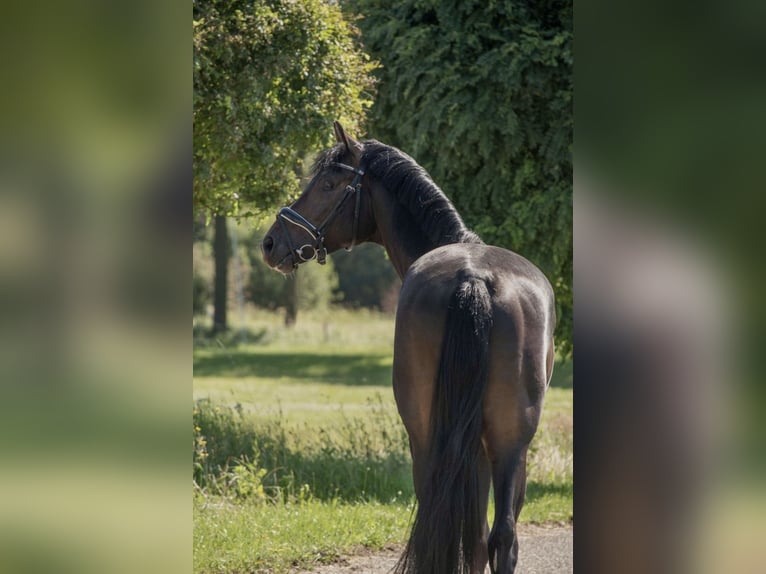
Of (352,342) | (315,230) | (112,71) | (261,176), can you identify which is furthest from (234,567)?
(352,342)

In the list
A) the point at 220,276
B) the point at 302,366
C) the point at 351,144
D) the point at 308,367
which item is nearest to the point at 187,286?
the point at 351,144

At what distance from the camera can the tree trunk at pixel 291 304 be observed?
89.7ft

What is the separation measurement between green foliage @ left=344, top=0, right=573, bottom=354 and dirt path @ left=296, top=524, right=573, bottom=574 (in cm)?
236

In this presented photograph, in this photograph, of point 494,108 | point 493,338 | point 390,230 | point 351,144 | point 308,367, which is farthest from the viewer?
point 308,367

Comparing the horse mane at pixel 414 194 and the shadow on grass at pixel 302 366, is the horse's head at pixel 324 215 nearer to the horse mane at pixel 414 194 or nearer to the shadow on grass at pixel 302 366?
the horse mane at pixel 414 194

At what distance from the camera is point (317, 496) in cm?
719

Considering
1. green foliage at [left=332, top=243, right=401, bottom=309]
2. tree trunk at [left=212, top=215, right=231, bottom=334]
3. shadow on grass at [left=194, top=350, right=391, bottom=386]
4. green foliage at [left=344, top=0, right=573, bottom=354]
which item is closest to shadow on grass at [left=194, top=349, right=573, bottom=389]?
shadow on grass at [left=194, top=350, right=391, bottom=386]

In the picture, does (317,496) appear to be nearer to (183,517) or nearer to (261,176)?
(261,176)

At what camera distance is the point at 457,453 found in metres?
3.61

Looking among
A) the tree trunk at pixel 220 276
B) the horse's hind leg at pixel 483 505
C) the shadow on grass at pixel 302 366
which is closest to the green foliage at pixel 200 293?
the tree trunk at pixel 220 276

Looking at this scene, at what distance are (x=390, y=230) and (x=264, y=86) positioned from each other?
4.67 feet

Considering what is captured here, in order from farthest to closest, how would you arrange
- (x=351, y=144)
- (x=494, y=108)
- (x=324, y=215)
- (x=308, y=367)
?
1. (x=308, y=367)
2. (x=494, y=108)
3. (x=324, y=215)
4. (x=351, y=144)

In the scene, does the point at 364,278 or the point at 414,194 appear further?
the point at 364,278

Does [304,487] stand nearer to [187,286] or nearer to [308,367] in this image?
[187,286]
